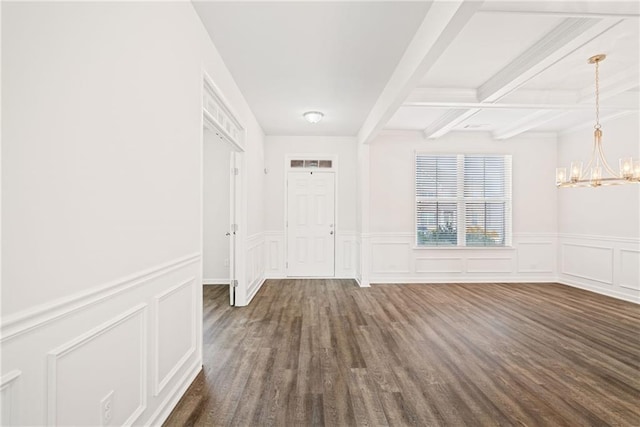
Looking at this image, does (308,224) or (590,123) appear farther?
(308,224)

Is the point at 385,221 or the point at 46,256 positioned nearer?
the point at 46,256

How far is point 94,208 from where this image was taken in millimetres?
1281

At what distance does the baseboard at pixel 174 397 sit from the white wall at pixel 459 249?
4.06 metres

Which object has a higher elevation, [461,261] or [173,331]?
[173,331]

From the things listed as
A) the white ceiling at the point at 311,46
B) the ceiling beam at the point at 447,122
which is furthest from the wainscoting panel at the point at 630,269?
the white ceiling at the point at 311,46

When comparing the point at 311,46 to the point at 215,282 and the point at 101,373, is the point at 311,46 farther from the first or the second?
the point at 215,282

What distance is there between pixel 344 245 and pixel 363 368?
3.73 m

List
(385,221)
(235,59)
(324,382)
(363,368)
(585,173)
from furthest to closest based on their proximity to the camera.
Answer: (385,221), (585,173), (235,59), (363,368), (324,382)

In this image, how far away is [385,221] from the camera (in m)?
5.99

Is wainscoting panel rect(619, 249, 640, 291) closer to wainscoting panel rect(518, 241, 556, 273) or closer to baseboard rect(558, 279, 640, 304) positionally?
baseboard rect(558, 279, 640, 304)

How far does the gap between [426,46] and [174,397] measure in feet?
10.0

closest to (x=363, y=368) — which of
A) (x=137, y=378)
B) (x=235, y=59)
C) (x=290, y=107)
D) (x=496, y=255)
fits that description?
(x=137, y=378)

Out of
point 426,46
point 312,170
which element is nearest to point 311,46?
point 426,46

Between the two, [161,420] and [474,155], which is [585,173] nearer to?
[474,155]
